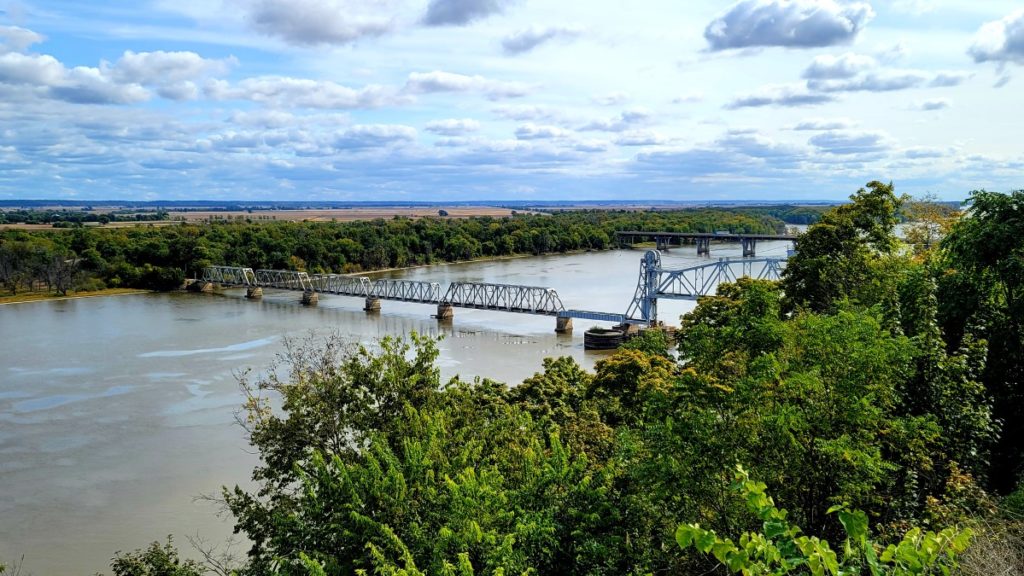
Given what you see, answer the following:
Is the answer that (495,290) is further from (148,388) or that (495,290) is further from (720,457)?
(720,457)

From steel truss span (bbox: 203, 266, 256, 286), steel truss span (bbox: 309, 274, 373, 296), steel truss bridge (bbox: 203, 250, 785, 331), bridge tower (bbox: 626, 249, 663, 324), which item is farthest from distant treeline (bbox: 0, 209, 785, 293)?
bridge tower (bbox: 626, 249, 663, 324)

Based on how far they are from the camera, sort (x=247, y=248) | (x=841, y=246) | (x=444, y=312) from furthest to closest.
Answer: (x=247, y=248) < (x=444, y=312) < (x=841, y=246)

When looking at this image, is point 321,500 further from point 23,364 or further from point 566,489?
point 23,364

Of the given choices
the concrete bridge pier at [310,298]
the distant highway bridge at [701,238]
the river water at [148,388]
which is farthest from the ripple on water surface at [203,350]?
the distant highway bridge at [701,238]

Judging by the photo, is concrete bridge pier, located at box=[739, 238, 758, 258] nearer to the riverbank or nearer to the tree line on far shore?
Result: the riverbank

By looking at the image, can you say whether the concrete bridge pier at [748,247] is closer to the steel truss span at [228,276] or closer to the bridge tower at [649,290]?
the bridge tower at [649,290]

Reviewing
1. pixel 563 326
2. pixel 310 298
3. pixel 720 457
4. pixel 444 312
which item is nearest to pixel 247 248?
pixel 310 298

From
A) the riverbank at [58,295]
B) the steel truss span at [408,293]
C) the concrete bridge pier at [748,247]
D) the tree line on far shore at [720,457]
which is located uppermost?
the tree line on far shore at [720,457]
